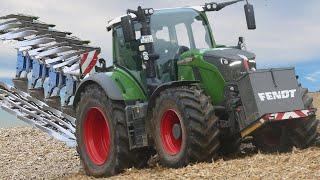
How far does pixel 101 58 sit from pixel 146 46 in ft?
6.69

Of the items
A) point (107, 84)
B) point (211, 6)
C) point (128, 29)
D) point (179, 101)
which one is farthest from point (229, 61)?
point (107, 84)

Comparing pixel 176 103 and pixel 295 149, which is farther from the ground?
pixel 176 103

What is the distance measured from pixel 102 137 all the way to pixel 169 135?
211cm

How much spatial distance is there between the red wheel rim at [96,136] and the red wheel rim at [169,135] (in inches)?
71.4

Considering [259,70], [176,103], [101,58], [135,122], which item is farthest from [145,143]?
[101,58]

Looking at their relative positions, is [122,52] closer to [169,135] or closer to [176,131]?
[169,135]

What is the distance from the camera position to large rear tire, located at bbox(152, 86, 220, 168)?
295 inches

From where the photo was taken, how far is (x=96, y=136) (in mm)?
9969

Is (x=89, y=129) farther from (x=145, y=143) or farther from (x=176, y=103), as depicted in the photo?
(x=176, y=103)

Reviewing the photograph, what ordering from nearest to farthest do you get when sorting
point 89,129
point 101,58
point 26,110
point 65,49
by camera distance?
point 89,129 → point 101,58 → point 26,110 → point 65,49

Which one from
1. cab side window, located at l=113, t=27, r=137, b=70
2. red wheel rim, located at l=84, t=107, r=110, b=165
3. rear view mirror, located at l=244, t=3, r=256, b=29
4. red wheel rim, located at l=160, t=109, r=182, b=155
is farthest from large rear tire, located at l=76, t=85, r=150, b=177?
rear view mirror, located at l=244, t=3, r=256, b=29

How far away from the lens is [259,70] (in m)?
7.94

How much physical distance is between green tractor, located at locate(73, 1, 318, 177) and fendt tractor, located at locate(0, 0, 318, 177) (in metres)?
0.01

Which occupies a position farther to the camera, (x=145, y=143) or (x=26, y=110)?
(x=26, y=110)
